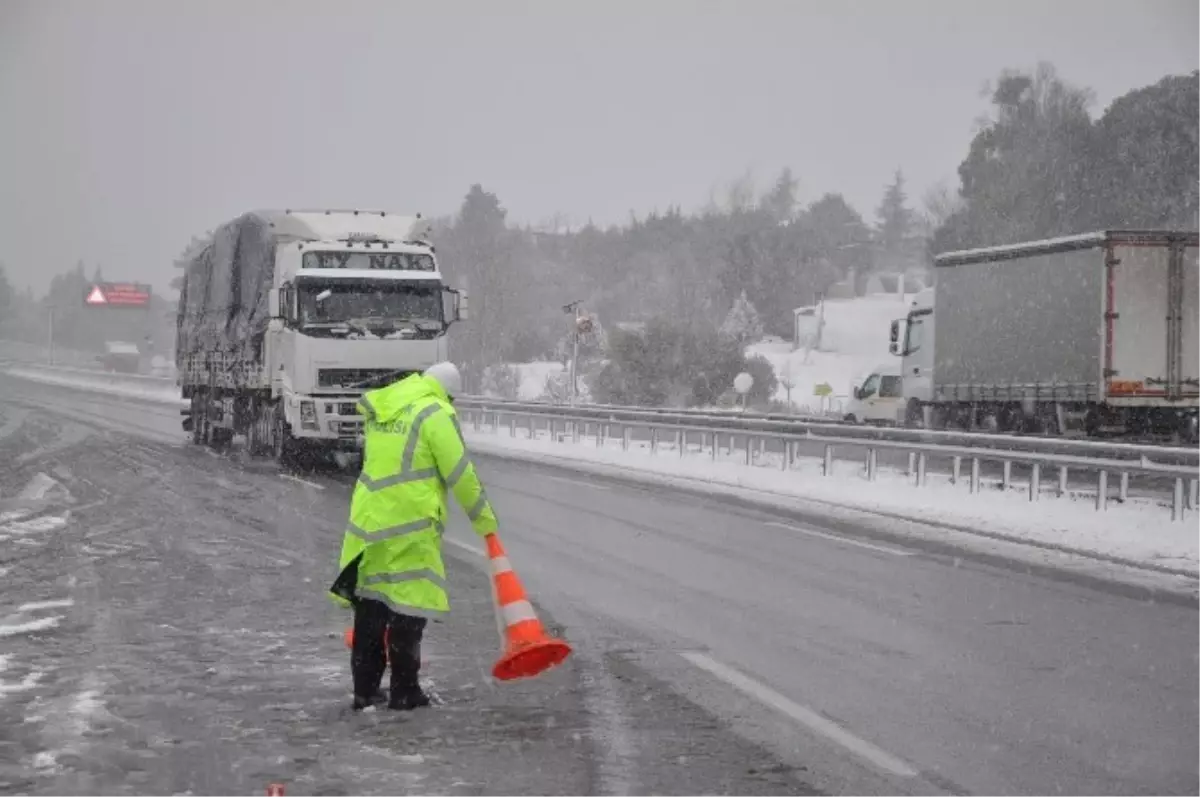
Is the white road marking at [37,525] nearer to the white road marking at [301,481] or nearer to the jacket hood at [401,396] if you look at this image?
the white road marking at [301,481]

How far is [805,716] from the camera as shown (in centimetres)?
721

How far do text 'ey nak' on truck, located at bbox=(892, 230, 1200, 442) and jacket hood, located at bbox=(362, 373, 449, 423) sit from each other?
19564 millimetres

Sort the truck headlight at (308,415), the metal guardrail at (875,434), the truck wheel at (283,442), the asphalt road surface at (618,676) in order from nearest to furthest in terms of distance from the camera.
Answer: the asphalt road surface at (618,676)
the metal guardrail at (875,434)
the truck headlight at (308,415)
the truck wheel at (283,442)

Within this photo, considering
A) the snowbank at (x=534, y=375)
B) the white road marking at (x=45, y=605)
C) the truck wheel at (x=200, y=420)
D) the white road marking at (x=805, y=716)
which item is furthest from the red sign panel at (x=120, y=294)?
the white road marking at (x=805, y=716)

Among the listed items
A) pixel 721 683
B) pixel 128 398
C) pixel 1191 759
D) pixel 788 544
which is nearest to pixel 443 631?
pixel 721 683

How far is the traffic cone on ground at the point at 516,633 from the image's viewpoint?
692cm

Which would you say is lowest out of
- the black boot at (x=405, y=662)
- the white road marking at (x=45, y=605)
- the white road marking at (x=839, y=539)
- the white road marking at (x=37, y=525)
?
the white road marking at (x=839, y=539)

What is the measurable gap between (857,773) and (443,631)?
4.00 metres

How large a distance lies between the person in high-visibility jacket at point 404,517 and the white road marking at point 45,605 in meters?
4.22

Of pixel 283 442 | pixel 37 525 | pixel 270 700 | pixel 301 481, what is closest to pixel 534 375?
pixel 283 442

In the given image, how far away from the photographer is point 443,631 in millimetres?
9578

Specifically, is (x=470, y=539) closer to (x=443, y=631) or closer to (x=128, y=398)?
A: (x=443, y=631)

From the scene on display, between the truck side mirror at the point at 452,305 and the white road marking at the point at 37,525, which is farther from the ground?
the truck side mirror at the point at 452,305

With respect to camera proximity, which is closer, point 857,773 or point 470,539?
point 857,773
